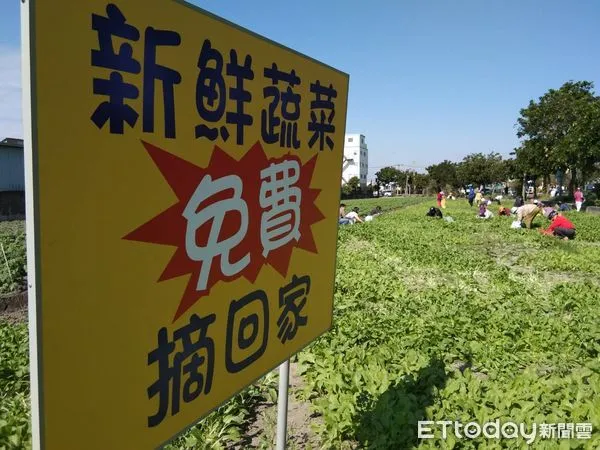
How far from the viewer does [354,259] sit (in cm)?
1023

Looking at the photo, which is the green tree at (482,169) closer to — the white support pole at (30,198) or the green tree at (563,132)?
the green tree at (563,132)

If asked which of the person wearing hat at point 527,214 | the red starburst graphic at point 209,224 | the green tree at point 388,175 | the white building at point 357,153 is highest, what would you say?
the white building at point 357,153

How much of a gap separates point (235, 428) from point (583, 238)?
1502 cm

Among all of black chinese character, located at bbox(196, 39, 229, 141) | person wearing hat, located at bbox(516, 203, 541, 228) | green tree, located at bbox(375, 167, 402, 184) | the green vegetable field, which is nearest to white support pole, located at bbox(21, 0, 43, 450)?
black chinese character, located at bbox(196, 39, 229, 141)

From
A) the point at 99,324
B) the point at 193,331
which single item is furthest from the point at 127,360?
the point at 193,331

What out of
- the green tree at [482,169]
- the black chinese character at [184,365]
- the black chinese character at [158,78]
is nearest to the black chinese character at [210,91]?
the black chinese character at [158,78]

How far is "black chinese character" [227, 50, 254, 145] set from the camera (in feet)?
5.59

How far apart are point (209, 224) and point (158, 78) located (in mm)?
542

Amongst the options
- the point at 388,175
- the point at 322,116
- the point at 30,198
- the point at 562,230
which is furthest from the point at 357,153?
the point at 30,198

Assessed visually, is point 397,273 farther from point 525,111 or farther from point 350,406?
point 525,111

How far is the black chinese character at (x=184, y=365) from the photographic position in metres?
1.55

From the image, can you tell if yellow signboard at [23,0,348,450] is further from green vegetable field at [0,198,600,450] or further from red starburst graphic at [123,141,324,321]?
green vegetable field at [0,198,600,450]

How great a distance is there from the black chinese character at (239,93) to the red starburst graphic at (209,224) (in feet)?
0.37

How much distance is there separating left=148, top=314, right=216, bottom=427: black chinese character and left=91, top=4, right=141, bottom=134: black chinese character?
0.73 m
